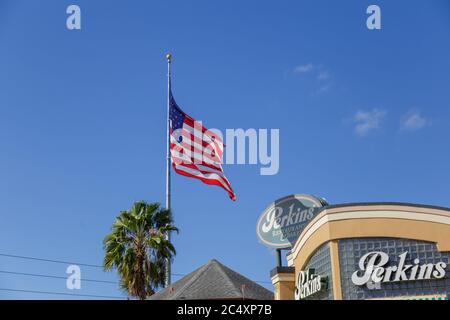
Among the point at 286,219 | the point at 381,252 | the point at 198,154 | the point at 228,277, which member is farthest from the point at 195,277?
the point at 381,252

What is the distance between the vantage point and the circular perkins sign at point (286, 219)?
30250 millimetres

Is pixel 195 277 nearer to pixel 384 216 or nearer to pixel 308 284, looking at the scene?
pixel 308 284

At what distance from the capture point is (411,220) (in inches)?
865

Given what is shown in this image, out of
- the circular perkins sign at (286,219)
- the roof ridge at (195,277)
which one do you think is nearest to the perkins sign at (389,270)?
the circular perkins sign at (286,219)

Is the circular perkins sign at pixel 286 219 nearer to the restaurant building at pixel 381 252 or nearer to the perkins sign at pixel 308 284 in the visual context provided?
the perkins sign at pixel 308 284

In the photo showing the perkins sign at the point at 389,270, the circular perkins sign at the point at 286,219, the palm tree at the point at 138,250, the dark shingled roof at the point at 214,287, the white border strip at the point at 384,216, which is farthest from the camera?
the palm tree at the point at 138,250

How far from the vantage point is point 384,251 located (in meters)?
22.1

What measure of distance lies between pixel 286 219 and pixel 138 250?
10.6 m

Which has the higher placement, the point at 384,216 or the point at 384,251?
the point at 384,216

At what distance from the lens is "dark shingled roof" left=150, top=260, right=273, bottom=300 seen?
96.9 ft

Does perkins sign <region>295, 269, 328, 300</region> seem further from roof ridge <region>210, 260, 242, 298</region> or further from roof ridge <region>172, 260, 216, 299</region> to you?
roof ridge <region>172, 260, 216, 299</region>

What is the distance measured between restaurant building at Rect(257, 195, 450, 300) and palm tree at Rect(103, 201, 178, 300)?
46.5 feet
